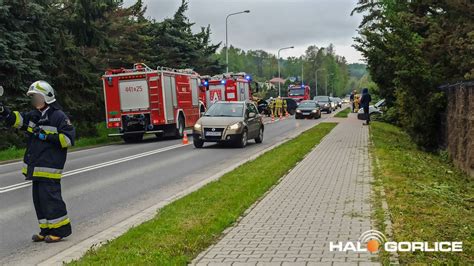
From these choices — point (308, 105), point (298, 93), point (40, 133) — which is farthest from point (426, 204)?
point (298, 93)

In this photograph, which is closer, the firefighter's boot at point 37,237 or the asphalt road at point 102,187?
the firefighter's boot at point 37,237

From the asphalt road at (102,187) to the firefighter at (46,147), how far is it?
0.48 metres

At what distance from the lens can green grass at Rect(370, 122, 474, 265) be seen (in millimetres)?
5337

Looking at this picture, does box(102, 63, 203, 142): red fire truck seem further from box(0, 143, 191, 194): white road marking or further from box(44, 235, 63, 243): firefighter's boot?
box(44, 235, 63, 243): firefighter's boot

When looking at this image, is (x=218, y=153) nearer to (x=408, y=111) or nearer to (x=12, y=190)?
(x=408, y=111)

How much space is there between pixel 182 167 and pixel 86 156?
5.48 metres

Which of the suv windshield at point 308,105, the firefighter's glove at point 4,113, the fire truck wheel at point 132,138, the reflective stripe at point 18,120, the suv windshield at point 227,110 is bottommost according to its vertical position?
the fire truck wheel at point 132,138

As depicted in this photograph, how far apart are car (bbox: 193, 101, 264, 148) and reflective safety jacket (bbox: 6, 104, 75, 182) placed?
12.1m

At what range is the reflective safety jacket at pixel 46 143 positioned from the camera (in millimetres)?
6477

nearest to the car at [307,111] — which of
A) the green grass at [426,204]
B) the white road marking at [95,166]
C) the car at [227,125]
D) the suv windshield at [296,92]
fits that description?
the suv windshield at [296,92]

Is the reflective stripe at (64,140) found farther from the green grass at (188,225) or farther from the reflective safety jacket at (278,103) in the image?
the reflective safety jacket at (278,103)

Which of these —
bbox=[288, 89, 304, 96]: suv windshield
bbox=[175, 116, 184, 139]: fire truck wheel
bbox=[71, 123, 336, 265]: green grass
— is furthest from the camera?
bbox=[288, 89, 304, 96]: suv windshield

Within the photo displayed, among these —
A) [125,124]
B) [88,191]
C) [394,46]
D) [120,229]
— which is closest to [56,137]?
[120,229]

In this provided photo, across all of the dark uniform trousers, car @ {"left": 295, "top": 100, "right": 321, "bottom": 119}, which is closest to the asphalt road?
the dark uniform trousers
